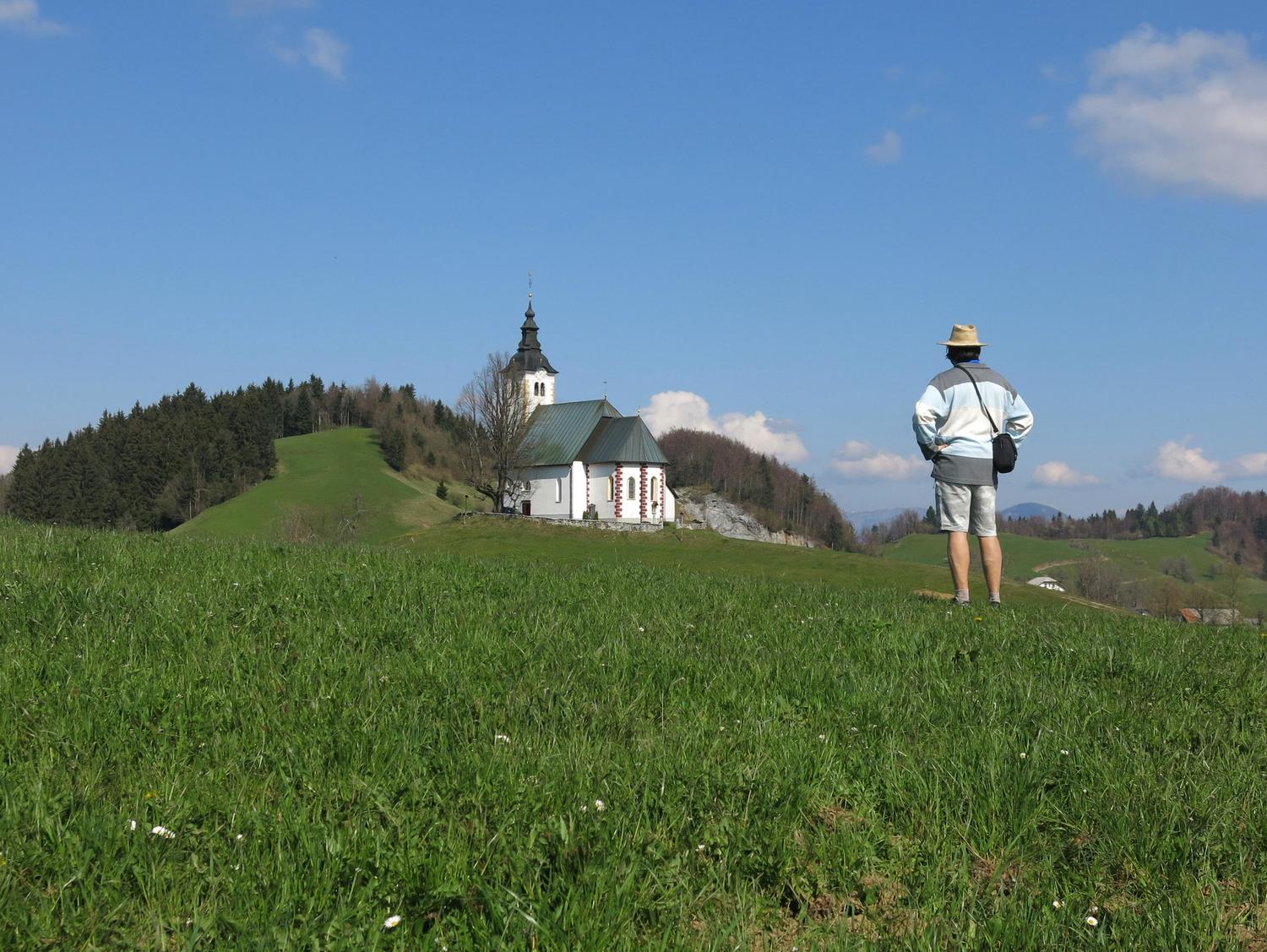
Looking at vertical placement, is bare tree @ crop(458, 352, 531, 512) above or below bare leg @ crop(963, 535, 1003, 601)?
above

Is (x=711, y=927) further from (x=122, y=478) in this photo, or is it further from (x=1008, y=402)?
(x=122, y=478)

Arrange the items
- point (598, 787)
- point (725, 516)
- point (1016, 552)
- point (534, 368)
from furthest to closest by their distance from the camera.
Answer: point (1016, 552) < point (725, 516) < point (534, 368) < point (598, 787)

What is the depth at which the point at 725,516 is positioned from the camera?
16162cm

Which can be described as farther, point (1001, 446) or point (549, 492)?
point (549, 492)

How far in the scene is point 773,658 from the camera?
258 inches

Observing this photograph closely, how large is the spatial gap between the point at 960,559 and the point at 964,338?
2.74 metres

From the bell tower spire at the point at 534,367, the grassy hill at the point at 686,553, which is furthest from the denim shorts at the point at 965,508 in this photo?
the bell tower spire at the point at 534,367

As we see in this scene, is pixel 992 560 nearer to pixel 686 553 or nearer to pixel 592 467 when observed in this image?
pixel 686 553

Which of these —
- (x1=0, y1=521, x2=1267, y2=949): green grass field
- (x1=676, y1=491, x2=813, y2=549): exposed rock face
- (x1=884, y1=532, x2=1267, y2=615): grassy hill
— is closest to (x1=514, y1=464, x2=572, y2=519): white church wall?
(x1=676, y1=491, x2=813, y2=549): exposed rock face

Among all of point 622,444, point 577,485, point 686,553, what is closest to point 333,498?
point 577,485

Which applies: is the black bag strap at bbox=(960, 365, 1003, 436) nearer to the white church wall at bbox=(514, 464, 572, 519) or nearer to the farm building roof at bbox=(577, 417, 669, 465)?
the farm building roof at bbox=(577, 417, 669, 465)

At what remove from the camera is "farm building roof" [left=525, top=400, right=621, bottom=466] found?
8769cm

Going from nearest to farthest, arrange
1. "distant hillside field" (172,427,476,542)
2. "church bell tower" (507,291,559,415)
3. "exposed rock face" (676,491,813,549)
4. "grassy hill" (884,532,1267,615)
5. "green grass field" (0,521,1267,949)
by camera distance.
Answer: "green grass field" (0,521,1267,949), "church bell tower" (507,291,559,415), "distant hillside field" (172,427,476,542), "grassy hill" (884,532,1267,615), "exposed rock face" (676,491,813,549)

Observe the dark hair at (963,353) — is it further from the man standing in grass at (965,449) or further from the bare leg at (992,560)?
the bare leg at (992,560)
